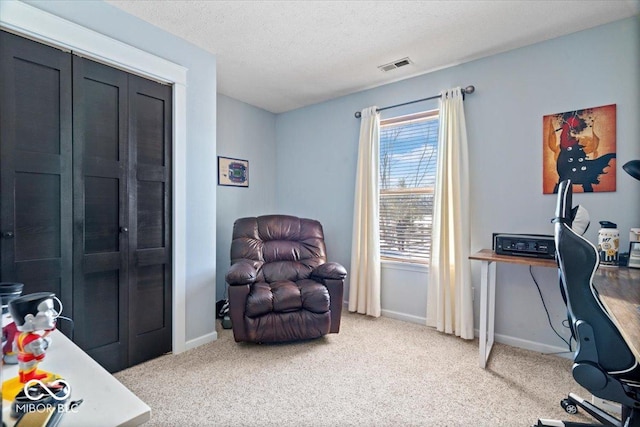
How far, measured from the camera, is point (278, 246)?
127 inches

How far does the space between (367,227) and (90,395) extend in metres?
2.80

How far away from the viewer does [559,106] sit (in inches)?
94.9

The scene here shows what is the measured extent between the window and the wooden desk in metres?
0.77

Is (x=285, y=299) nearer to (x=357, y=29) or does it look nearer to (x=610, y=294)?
(x=610, y=294)

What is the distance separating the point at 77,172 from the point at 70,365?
1480 millimetres

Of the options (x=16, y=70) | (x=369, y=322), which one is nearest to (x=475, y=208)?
(x=369, y=322)

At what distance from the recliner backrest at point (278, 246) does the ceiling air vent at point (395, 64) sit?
67.6 inches

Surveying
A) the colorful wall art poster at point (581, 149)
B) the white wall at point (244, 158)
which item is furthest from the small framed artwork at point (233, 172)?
the colorful wall art poster at point (581, 149)

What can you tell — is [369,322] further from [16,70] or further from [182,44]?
[16,70]

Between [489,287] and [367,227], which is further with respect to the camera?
[367,227]

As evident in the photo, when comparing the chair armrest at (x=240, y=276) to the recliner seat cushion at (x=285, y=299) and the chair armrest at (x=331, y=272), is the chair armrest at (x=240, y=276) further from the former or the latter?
the chair armrest at (x=331, y=272)

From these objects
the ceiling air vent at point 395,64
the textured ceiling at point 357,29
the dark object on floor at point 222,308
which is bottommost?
the dark object on floor at point 222,308

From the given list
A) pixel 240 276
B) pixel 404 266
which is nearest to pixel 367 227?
pixel 404 266

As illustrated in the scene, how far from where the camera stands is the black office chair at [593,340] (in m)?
1.15
